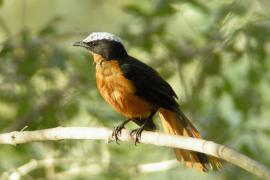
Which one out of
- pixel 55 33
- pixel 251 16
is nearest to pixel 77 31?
pixel 55 33

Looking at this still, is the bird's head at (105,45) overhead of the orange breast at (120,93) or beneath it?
overhead

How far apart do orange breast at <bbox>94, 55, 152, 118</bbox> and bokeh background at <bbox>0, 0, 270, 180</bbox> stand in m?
0.95

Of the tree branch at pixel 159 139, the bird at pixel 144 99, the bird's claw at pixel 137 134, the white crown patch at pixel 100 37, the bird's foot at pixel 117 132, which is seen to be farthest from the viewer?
the white crown patch at pixel 100 37

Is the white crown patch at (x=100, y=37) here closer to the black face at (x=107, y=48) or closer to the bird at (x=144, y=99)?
the black face at (x=107, y=48)

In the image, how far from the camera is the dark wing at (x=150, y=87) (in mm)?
6055

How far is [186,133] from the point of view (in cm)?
602

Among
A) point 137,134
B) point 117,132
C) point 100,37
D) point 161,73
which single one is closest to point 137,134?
point 137,134

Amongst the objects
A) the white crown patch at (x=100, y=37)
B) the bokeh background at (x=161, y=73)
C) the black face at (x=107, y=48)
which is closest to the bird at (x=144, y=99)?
the black face at (x=107, y=48)

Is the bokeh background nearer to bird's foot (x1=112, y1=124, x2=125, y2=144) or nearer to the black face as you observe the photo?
the black face

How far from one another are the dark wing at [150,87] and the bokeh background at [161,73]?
83 cm

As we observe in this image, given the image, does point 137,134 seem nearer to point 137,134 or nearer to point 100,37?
point 137,134

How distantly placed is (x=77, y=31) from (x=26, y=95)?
90 cm

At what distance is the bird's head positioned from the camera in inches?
257

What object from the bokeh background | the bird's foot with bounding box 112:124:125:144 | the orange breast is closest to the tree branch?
the bird's foot with bounding box 112:124:125:144
